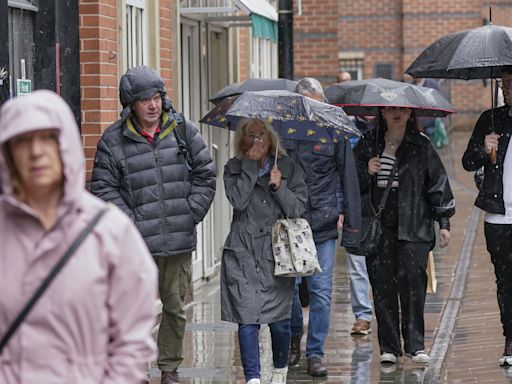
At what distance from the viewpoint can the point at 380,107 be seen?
343 inches

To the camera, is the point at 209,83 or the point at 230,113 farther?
the point at 209,83

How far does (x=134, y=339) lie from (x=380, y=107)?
17.5ft

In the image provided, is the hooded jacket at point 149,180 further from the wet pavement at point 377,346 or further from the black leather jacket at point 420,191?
the black leather jacket at point 420,191

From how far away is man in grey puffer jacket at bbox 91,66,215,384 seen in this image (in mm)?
7345

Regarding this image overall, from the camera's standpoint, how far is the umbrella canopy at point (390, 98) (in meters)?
8.49

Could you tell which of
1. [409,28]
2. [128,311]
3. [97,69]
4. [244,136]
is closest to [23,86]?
[97,69]

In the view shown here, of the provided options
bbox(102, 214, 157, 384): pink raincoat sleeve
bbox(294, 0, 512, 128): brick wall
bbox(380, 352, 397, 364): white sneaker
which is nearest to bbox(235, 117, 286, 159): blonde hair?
bbox(380, 352, 397, 364): white sneaker

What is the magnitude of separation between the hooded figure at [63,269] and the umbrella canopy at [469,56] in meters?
4.98

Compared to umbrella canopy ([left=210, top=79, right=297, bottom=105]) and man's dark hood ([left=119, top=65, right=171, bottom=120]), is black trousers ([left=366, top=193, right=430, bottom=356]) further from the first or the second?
man's dark hood ([left=119, top=65, right=171, bottom=120])

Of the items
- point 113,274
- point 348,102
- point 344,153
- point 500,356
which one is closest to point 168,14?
point 348,102

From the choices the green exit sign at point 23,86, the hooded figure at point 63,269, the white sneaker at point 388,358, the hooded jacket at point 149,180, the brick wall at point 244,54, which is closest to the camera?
the hooded figure at point 63,269

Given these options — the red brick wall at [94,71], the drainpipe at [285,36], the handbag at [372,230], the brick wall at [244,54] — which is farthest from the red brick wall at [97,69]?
the brick wall at [244,54]

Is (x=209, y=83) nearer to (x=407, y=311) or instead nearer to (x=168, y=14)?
(x=168, y=14)

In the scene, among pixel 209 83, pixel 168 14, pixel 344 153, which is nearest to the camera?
pixel 344 153
